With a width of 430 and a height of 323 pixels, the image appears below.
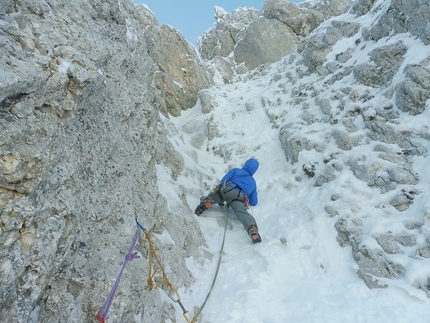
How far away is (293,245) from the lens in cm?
667

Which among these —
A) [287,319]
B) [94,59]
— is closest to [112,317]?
[287,319]

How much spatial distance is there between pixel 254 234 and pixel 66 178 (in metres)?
4.48

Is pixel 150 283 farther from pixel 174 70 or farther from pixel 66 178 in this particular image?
pixel 174 70

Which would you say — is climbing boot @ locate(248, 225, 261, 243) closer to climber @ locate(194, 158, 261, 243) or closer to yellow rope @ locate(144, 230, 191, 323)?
climber @ locate(194, 158, 261, 243)

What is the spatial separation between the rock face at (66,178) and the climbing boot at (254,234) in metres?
1.56

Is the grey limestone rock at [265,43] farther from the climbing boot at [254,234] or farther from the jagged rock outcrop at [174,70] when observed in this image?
the climbing boot at [254,234]

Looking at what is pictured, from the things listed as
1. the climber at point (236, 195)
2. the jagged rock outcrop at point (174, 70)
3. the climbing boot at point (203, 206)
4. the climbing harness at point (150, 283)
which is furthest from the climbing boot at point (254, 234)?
the jagged rock outcrop at point (174, 70)

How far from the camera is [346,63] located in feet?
38.7

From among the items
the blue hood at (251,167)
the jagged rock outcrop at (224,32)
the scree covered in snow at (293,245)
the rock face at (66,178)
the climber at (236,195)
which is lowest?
the scree covered in snow at (293,245)

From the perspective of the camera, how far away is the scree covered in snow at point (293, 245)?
16.2 ft

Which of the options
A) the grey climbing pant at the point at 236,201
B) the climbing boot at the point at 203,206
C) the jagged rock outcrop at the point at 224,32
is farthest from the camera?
the jagged rock outcrop at the point at 224,32

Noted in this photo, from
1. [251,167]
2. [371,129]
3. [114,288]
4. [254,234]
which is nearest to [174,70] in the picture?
[251,167]

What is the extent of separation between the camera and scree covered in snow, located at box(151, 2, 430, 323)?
4.93 meters

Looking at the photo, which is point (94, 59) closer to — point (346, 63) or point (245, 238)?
point (245, 238)
